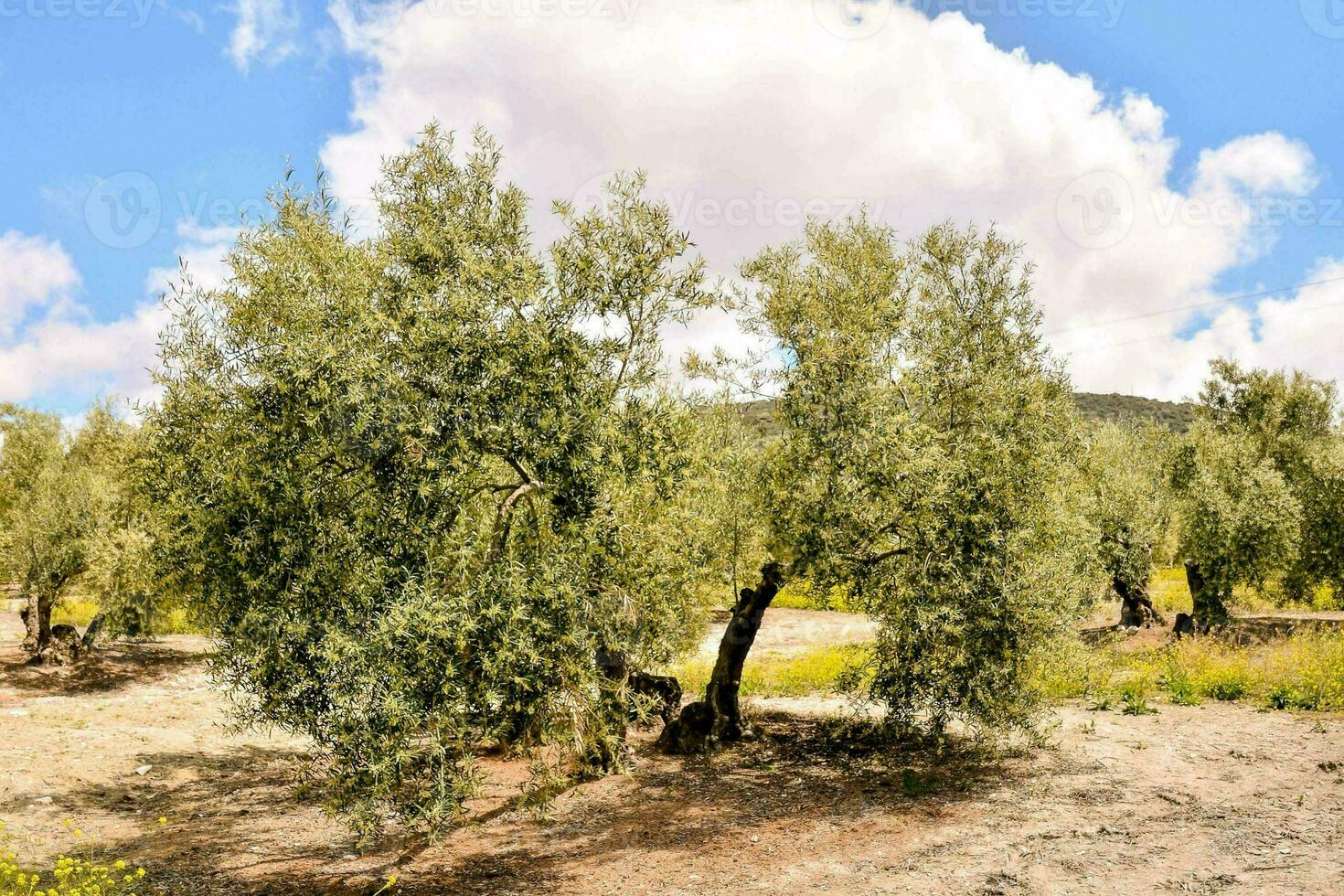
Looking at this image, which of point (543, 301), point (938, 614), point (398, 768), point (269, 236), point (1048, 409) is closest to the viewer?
point (398, 768)

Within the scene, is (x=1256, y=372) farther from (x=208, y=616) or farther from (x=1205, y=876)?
(x=208, y=616)

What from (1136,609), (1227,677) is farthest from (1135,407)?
(1227,677)

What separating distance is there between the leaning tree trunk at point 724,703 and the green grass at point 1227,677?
6682 mm

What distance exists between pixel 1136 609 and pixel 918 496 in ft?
87.9

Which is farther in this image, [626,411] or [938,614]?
[938,614]

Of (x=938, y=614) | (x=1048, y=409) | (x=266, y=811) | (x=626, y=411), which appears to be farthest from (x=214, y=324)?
(x=1048, y=409)

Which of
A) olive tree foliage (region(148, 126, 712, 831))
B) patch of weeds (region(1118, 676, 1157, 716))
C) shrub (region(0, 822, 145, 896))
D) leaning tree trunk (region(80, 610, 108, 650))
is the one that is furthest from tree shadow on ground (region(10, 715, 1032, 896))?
leaning tree trunk (region(80, 610, 108, 650))

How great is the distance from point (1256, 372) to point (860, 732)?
37.0 meters

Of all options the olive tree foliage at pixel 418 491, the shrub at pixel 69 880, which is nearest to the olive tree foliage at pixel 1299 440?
the olive tree foliage at pixel 418 491

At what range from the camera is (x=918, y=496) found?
1484 cm

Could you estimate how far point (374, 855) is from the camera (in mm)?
13969

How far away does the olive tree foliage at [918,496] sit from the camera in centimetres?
1462

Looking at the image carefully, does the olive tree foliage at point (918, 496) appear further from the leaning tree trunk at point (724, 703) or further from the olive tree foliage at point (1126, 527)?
the olive tree foliage at point (1126, 527)

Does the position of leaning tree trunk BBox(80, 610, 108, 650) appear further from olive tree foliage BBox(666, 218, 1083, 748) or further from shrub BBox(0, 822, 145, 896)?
olive tree foliage BBox(666, 218, 1083, 748)
